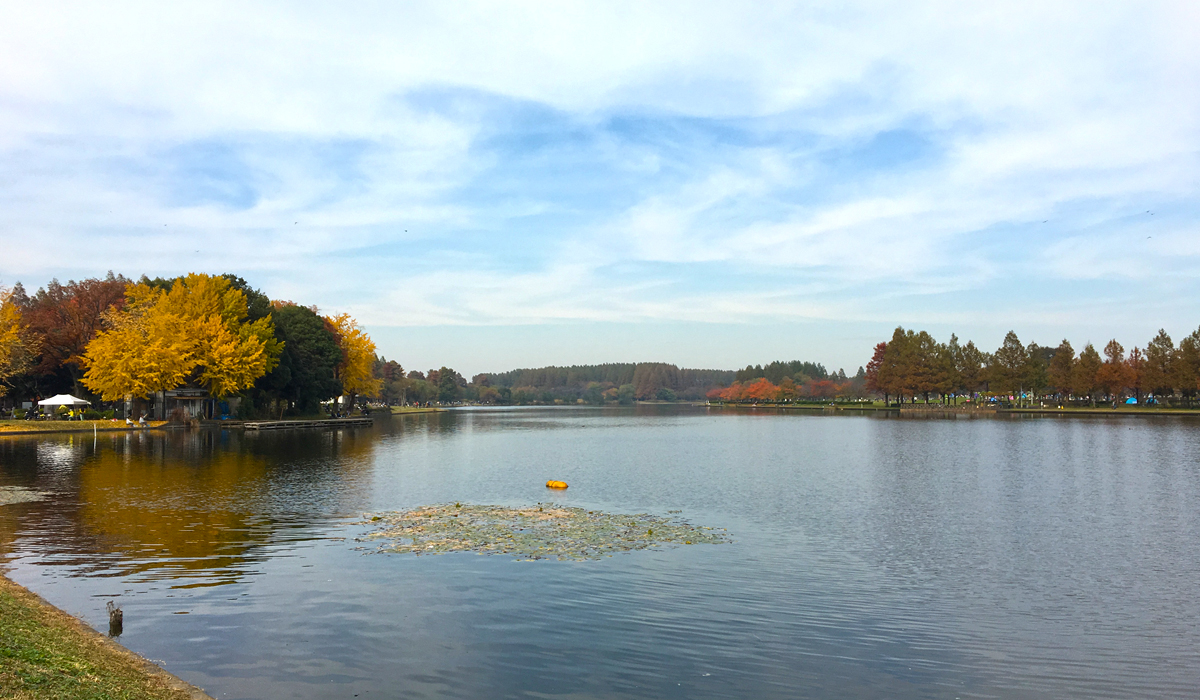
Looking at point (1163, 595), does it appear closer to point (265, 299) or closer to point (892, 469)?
point (892, 469)

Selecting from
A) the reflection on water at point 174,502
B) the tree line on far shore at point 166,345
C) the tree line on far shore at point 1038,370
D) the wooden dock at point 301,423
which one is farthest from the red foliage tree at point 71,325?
the tree line on far shore at point 1038,370

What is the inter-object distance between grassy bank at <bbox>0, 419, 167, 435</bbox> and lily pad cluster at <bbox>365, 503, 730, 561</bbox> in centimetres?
6294

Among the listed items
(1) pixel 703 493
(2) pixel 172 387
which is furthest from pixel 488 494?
(2) pixel 172 387

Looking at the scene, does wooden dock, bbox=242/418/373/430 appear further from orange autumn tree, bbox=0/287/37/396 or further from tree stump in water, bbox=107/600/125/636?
tree stump in water, bbox=107/600/125/636

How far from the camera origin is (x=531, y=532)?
2441 centimetres

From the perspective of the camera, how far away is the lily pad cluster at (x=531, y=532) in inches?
860

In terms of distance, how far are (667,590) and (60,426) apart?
79730mm

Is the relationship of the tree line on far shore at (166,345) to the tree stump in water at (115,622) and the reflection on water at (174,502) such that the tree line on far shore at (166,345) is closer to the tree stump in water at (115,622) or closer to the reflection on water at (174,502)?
the reflection on water at (174,502)

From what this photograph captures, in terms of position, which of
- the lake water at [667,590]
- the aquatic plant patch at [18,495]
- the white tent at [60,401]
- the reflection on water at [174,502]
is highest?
the white tent at [60,401]

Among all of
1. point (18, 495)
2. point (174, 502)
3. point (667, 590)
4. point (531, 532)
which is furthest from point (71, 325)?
point (667, 590)

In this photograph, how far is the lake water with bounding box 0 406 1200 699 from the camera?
12289 mm

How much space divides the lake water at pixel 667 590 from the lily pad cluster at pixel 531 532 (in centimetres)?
107

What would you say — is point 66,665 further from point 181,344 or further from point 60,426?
point 181,344

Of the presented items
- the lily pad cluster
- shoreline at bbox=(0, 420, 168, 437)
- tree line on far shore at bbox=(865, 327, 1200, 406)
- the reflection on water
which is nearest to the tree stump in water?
the reflection on water
